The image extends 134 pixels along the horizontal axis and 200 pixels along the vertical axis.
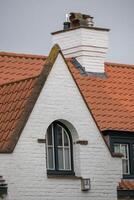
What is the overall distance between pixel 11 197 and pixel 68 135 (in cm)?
350

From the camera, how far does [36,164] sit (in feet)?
140

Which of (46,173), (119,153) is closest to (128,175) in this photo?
(119,153)

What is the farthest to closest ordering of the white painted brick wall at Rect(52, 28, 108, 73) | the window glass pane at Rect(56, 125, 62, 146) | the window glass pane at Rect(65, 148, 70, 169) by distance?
1. the white painted brick wall at Rect(52, 28, 108, 73)
2. the window glass pane at Rect(65, 148, 70, 169)
3. the window glass pane at Rect(56, 125, 62, 146)

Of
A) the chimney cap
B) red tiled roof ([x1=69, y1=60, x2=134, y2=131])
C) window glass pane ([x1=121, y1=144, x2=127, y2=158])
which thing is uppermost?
the chimney cap

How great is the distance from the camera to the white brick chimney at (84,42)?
52.1m

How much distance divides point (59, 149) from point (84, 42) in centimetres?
922

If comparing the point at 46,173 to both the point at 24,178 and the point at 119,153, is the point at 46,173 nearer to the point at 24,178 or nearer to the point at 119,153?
the point at 24,178

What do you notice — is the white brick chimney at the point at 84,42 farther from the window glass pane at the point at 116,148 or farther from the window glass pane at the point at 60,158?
the window glass pane at the point at 60,158

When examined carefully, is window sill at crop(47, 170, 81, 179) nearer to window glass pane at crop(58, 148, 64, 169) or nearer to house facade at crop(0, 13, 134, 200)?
house facade at crop(0, 13, 134, 200)

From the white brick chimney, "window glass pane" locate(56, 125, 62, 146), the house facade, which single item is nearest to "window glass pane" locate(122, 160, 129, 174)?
the house facade

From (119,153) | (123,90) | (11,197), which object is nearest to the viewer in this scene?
(11,197)

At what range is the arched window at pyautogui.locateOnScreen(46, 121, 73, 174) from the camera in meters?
43.7

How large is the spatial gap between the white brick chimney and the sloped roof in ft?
1.54

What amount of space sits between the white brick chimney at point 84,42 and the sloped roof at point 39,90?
47 centimetres
